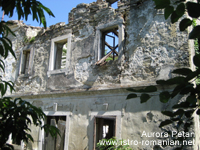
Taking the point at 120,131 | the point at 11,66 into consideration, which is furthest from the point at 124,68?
the point at 11,66

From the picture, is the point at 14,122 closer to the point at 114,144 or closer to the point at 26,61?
the point at 114,144

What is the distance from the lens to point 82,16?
757 cm

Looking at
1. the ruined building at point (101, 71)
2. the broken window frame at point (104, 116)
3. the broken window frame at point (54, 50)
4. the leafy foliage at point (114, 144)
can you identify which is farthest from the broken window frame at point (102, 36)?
the leafy foliage at point (114, 144)

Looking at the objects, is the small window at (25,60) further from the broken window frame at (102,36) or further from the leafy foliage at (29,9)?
the leafy foliage at (29,9)

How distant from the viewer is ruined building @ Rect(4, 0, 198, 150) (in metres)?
5.30

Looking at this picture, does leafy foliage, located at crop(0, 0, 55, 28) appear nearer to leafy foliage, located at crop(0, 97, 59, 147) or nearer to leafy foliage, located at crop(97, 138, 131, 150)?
leafy foliage, located at crop(0, 97, 59, 147)

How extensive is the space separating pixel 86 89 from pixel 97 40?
1.76m

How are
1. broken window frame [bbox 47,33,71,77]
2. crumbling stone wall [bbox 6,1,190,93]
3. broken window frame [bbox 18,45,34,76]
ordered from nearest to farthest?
1. crumbling stone wall [bbox 6,1,190,93]
2. broken window frame [bbox 47,33,71,77]
3. broken window frame [bbox 18,45,34,76]

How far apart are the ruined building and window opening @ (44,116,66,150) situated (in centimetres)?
3

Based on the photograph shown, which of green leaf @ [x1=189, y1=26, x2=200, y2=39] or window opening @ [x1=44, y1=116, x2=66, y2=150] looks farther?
window opening @ [x1=44, y1=116, x2=66, y2=150]

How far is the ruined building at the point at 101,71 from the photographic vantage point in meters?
5.30

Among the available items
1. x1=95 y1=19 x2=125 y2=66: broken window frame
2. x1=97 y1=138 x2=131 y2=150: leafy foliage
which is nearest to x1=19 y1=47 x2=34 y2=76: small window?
x1=95 y1=19 x2=125 y2=66: broken window frame

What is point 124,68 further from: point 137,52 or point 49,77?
point 49,77

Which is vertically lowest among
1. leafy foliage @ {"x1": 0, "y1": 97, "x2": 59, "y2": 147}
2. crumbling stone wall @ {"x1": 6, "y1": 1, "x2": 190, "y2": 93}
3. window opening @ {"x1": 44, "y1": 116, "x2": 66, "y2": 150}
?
window opening @ {"x1": 44, "y1": 116, "x2": 66, "y2": 150}
